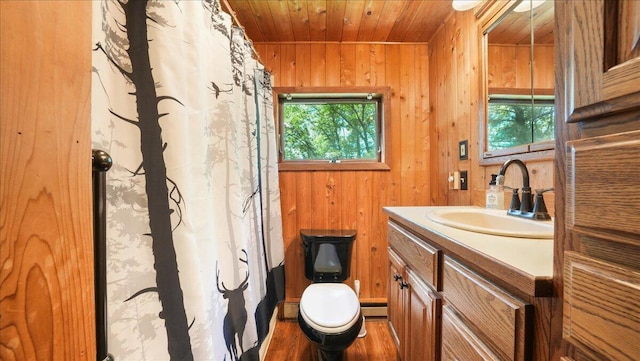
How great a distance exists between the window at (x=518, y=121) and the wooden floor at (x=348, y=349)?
1.41 meters

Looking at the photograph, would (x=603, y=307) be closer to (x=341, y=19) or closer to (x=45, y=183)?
(x=45, y=183)

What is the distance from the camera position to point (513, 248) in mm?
562

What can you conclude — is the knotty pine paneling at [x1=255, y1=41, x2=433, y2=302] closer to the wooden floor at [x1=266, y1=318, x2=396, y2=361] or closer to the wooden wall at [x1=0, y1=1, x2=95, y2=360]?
the wooden floor at [x1=266, y1=318, x2=396, y2=361]

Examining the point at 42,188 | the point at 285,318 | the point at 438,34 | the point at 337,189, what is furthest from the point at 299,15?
the point at 285,318

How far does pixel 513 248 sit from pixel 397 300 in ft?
2.51

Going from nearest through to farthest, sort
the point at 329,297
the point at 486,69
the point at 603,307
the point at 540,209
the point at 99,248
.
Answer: the point at 603,307 < the point at 99,248 < the point at 540,209 < the point at 486,69 < the point at 329,297

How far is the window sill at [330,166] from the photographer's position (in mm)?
1873

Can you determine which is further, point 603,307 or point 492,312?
point 492,312

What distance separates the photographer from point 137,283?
2.06 feet

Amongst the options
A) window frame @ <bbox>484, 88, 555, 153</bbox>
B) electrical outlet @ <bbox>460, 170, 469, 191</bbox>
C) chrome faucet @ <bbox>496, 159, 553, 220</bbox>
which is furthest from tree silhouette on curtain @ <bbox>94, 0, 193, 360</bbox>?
electrical outlet @ <bbox>460, 170, 469, 191</bbox>

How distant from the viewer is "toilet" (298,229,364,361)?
1.14 m

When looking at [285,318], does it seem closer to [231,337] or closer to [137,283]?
[231,337]

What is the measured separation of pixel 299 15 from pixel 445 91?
115 centimetres

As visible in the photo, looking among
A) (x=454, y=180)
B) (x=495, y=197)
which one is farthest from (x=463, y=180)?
(x=495, y=197)
